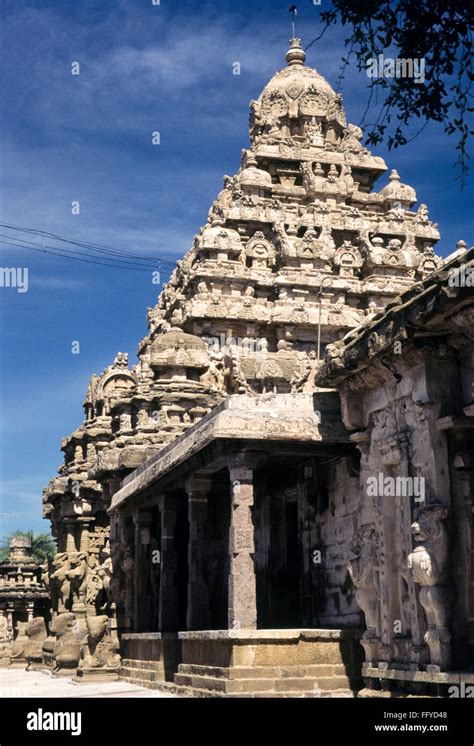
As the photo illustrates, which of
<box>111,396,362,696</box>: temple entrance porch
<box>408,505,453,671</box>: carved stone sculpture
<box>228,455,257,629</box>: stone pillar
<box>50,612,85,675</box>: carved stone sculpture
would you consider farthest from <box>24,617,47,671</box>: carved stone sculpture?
<box>408,505,453,671</box>: carved stone sculpture

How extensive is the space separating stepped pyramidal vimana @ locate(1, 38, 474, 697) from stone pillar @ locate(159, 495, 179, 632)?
4cm

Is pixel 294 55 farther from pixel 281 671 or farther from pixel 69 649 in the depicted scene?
pixel 281 671

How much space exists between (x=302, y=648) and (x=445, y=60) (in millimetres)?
7929

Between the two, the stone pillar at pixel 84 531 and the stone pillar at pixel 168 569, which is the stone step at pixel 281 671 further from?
the stone pillar at pixel 84 531

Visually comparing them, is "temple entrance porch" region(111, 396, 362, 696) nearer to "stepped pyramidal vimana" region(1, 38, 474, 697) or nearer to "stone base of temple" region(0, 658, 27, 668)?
"stepped pyramidal vimana" region(1, 38, 474, 697)

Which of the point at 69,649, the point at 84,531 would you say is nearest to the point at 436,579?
the point at 69,649

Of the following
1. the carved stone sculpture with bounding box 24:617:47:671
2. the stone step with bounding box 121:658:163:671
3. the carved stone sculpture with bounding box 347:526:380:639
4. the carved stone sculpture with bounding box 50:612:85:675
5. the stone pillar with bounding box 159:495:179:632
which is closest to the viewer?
the carved stone sculpture with bounding box 347:526:380:639

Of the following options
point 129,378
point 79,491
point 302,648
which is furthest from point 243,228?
point 302,648

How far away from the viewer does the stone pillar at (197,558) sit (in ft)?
56.9

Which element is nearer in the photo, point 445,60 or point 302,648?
point 445,60

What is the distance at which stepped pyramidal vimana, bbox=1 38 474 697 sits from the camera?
12305 mm

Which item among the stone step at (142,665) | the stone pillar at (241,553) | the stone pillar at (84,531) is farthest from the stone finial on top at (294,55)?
the stone pillar at (241,553)

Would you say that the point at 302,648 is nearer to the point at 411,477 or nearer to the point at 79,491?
the point at 411,477

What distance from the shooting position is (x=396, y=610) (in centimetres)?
1344
